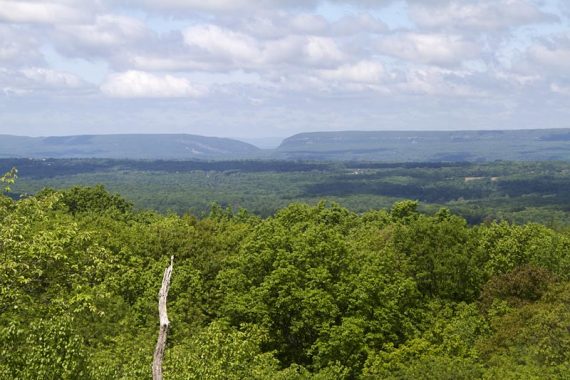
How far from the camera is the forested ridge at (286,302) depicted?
28.5 m

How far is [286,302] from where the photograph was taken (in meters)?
48.4

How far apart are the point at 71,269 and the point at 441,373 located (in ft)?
66.7

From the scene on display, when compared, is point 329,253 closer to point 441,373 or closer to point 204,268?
point 204,268

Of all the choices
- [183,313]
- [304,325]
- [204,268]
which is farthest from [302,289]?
[204,268]

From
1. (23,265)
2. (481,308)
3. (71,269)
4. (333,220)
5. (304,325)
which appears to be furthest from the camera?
(333,220)

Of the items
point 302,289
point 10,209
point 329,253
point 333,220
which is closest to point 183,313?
point 302,289

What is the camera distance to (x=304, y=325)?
48562 mm

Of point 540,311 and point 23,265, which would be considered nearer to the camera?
point 23,265

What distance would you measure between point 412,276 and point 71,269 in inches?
1380

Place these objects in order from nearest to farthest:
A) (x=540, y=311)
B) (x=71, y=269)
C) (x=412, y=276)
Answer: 1. (x=71, y=269)
2. (x=540, y=311)
3. (x=412, y=276)

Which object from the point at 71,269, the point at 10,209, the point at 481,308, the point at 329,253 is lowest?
the point at 481,308

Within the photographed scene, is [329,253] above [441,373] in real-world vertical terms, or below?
above

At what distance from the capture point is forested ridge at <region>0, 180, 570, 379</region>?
1121 inches

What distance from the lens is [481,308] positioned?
172 ft
